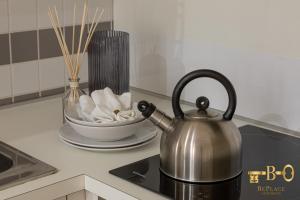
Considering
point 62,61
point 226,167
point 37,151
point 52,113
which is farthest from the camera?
point 62,61

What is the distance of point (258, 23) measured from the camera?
1863mm

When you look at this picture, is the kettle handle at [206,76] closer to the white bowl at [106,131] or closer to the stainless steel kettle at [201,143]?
the stainless steel kettle at [201,143]

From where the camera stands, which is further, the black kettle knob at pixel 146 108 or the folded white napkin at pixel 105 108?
the folded white napkin at pixel 105 108

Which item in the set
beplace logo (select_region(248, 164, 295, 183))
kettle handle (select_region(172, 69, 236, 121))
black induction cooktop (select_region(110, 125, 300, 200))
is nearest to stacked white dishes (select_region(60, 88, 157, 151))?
black induction cooktop (select_region(110, 125, 300, 200))

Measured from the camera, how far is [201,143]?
147 cm

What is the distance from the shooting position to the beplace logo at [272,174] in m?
1.56

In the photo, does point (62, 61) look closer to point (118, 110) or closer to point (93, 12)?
point (93, 12)

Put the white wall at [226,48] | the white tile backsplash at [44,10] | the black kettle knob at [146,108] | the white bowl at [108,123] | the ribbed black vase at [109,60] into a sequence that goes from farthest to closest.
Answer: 1. the white tile backsplash at [44,10]
2. the ribbed black vase at [109,60]
3. the white wall at [226,48]
4. the white bowl at [108,123]
5. the black kettle knob at [146,108]

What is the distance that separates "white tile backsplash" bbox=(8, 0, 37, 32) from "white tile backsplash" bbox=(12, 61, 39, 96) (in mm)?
126

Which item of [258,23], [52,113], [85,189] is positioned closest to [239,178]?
[85,189]

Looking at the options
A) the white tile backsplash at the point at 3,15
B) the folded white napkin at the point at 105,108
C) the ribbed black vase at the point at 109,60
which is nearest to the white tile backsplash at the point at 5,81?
the white tile backsplash at the point at 3,15

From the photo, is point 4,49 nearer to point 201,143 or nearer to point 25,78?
point 25,78

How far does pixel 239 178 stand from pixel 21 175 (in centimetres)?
55

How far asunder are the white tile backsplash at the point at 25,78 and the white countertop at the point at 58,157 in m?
0.06
